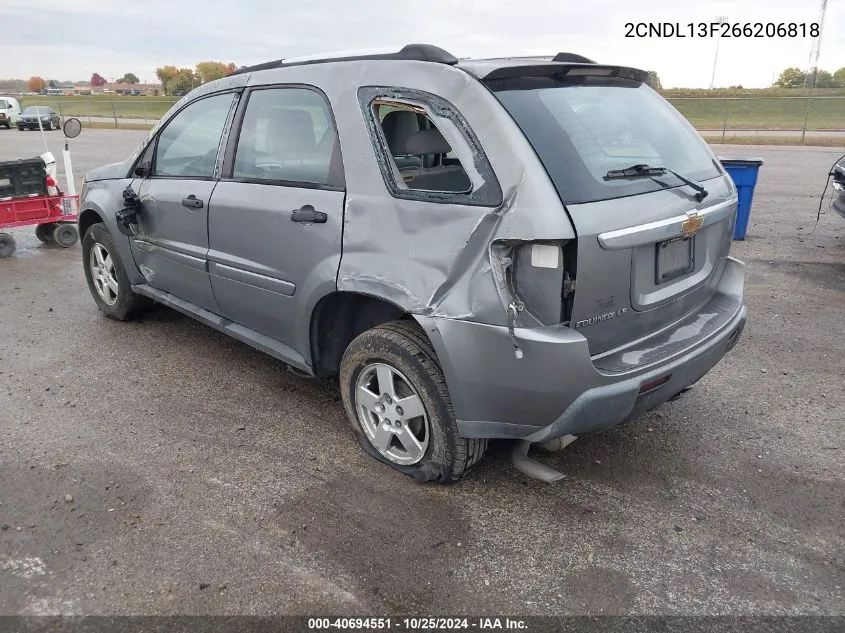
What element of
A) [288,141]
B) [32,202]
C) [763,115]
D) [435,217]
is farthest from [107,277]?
[763,115]

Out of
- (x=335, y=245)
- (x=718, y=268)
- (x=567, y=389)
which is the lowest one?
(x=567, y=389)

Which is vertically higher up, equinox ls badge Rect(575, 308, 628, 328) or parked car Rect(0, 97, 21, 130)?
parked car Rect(0, 97, 21, 130)

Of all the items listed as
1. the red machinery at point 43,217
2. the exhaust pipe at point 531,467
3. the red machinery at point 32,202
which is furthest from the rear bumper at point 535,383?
the red machinery at point 32,202

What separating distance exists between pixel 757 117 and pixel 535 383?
3657 cm

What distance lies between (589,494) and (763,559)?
76 centimetres

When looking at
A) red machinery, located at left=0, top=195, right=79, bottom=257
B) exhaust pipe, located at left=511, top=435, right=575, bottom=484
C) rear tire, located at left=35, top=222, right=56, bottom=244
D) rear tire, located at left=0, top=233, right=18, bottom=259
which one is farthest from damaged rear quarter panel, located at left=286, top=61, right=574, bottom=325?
rear tire, located at left=35, top=222, right=56, bottom=244

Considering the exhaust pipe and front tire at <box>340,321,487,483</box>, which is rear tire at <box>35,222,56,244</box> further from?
the exhaust pipe

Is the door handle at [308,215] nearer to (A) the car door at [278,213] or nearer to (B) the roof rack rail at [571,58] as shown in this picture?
(A) the car door at [278,213]

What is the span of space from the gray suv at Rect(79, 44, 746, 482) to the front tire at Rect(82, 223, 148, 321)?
161cm

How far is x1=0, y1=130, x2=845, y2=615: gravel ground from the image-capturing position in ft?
8.34

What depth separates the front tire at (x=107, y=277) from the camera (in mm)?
5207

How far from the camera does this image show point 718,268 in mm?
3428

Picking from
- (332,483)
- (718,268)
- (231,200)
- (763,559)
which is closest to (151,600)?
(332,483)

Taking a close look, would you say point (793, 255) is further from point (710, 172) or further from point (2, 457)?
point (2, 457)
